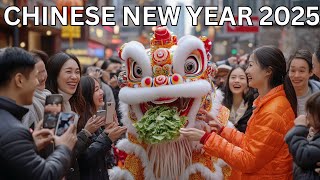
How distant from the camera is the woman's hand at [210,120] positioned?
4.80 m

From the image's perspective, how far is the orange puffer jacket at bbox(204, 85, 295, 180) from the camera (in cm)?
404

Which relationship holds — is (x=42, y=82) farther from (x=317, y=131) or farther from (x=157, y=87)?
(x=317, y=131)

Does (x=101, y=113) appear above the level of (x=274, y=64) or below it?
below

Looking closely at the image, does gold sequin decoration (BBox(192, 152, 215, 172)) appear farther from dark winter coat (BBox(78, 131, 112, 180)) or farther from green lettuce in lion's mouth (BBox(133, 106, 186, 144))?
dark winter coat (BBox(78, 131, 112, 180))

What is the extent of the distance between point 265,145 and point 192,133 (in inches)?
24.6

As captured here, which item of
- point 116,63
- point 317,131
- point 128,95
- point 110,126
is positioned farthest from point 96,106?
point 116,63

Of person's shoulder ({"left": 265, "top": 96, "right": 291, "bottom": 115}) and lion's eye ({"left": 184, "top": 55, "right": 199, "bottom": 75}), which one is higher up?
lion's eye ({"left": 184, "top": 55, "right": 199, "bottom": 75})

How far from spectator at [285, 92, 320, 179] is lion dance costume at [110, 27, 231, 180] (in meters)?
1.14

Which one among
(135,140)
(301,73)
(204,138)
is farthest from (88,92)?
(301,73)

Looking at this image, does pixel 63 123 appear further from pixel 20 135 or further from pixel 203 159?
pixel 203 159

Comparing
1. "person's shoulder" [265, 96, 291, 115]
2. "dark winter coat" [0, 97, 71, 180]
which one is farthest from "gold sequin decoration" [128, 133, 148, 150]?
"dark winter coat" [0, 97, 71, 180]

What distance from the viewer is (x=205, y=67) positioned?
15.9 ft

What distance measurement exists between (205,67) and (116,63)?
6.88 metres

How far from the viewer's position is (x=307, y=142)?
3607 mm
